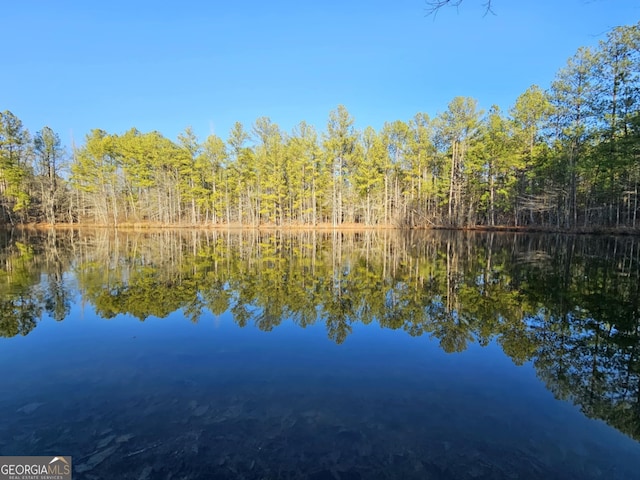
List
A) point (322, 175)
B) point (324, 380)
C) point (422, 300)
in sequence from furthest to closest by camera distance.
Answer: point (322, 175)
point (422, 300)
point (324, 380)

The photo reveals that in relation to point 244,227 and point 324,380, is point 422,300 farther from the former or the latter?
point 244,227

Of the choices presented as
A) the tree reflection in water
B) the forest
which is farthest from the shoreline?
the tree reflection in water

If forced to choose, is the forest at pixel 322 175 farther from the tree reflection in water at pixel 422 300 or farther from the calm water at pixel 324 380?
the calm water at pixel 324 380

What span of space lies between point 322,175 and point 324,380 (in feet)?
144

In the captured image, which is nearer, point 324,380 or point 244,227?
point 324,380

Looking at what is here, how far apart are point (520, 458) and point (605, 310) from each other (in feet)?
21.5

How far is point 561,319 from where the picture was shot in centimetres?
684

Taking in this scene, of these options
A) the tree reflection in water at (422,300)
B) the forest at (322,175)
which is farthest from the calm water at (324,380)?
the forest at (322,175)

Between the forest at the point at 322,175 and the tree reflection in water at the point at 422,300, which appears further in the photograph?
the forest at the point at 322,175

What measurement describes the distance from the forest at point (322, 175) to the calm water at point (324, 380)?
32387mm

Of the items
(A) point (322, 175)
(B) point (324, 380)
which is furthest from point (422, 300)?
(A) point (322, 175)

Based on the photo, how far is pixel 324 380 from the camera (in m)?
4.46

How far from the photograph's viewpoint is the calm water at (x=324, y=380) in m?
2.98

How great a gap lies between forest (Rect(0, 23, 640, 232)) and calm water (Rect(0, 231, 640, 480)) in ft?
106
